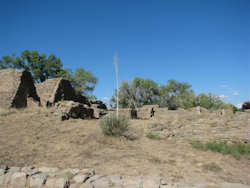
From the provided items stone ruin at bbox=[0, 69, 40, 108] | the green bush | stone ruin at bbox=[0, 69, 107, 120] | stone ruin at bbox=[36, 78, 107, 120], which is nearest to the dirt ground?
the green bush

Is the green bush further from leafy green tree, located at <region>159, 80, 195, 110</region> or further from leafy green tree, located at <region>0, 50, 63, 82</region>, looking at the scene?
leafy green tree, located at <region>159, 80, 195, 110</region>

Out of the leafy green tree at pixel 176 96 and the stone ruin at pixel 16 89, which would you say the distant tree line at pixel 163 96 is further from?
the stone ruin at pixel 16 89

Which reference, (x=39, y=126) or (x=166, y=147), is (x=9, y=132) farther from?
(x=166, y=147)

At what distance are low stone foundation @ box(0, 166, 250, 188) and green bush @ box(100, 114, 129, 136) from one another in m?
2.66

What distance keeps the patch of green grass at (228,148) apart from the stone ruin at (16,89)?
33.4 ft

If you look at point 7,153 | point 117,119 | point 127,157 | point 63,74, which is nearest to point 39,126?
point 7,153

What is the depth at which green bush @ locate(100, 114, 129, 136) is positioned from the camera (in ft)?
20.1

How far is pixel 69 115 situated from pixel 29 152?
4288 mm

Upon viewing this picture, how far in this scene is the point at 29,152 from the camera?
4734 millimetres

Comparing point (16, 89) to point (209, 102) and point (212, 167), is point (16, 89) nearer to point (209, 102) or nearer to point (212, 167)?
point (212, 167)

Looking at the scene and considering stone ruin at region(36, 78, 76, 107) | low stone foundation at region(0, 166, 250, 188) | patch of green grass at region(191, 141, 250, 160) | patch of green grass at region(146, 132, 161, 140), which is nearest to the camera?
low stone foundation at region(0, 166, 250, 188)

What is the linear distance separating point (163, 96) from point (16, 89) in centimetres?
3707

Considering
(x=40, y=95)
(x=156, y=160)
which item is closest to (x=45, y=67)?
(x=40, y=95)

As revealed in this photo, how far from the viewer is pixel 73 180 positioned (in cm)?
316
